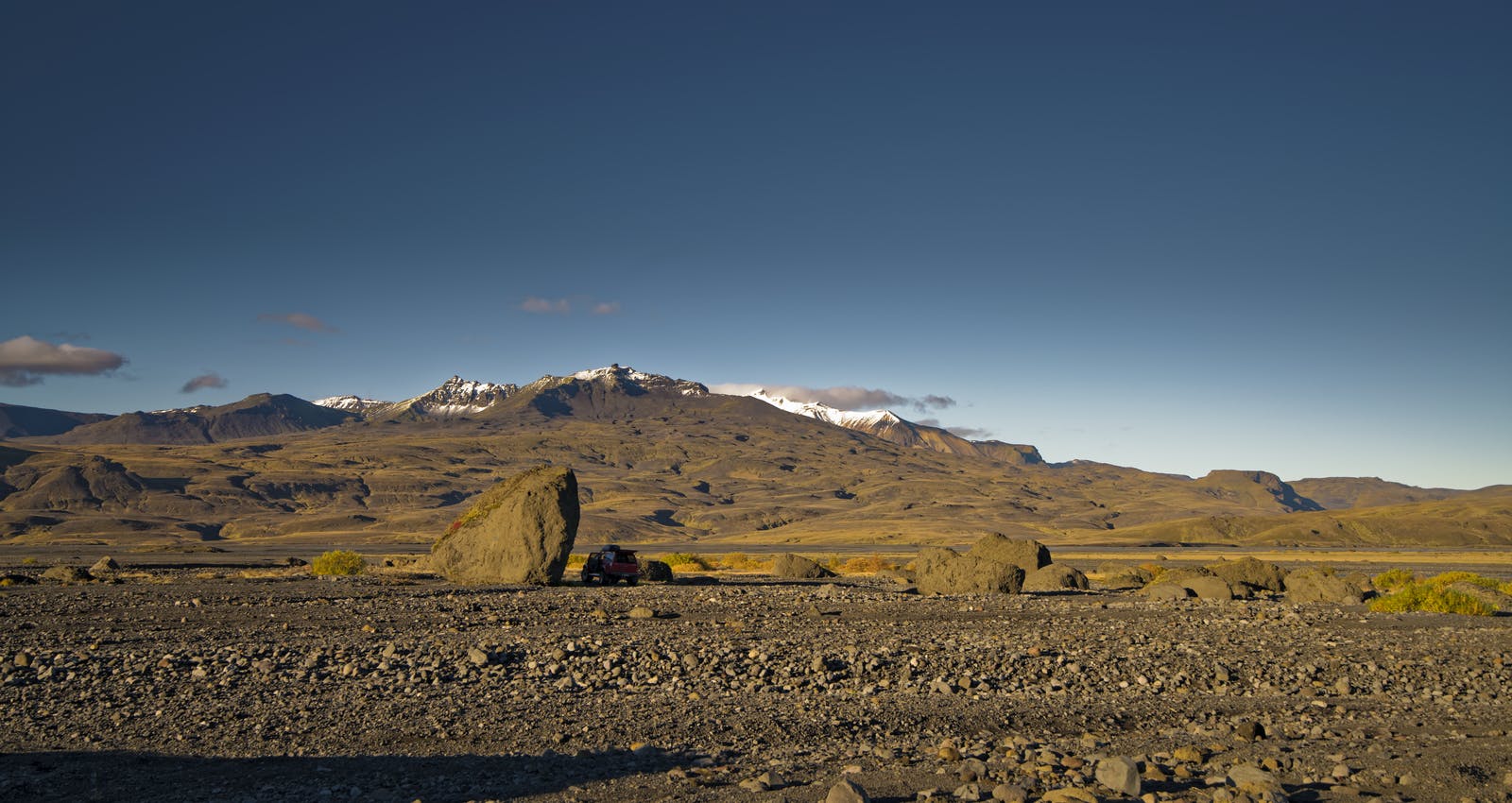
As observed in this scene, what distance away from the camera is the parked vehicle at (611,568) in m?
36.0

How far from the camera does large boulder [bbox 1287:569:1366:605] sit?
1213 inches

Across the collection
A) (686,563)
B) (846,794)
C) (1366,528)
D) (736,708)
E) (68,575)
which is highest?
(1366,528)

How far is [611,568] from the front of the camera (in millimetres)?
36562

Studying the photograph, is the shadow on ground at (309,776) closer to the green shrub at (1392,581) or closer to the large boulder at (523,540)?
the large boulder at (523,540)

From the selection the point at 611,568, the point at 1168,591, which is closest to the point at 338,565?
the point at 611,568

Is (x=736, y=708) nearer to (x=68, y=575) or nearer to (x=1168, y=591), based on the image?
(x=1168, y=591)

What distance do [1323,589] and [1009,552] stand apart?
10.3m

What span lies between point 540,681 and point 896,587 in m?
23.6

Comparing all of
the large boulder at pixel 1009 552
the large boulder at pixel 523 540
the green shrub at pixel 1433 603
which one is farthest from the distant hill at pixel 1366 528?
the large boulder at pixel 523 540

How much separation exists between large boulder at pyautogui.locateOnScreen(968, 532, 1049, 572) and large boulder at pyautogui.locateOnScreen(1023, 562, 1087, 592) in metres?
0.36

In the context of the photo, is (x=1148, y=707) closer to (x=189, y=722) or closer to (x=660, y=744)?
(x=660, y=744)

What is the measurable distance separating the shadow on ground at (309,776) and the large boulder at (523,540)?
23.9 metres

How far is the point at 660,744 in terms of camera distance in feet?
33.3

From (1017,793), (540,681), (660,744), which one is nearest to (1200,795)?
(1017,793)
